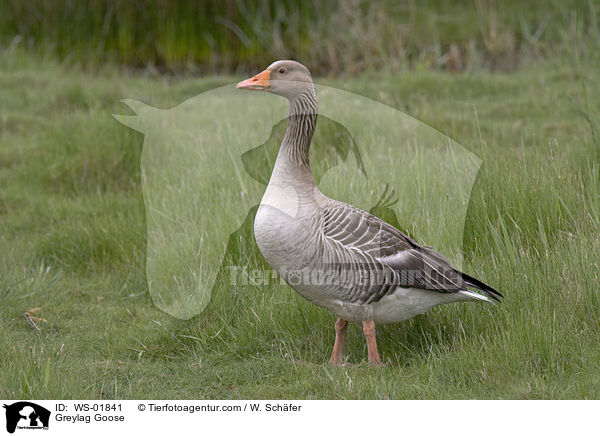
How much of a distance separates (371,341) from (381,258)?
22.3 inches

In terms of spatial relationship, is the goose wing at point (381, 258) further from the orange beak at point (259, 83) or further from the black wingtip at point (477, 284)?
the orange beak at point (259, 83)

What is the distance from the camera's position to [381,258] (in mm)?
5098

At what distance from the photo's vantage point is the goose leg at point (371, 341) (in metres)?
5.19

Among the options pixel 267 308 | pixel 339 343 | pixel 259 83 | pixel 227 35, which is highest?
pixel 227 35

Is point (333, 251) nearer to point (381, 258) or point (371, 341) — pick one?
point (381, 258)

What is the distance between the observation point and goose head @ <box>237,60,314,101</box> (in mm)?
5088

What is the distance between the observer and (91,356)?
19.2 ft

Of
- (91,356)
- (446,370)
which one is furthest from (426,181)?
(91,356)

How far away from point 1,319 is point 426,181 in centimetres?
358

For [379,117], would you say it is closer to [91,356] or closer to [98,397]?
[91,356]
